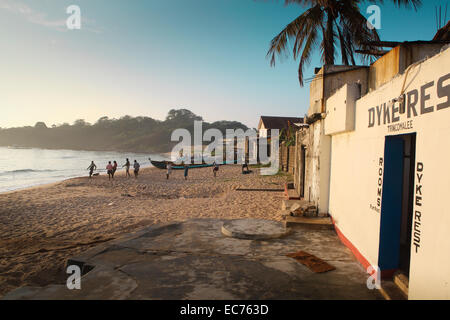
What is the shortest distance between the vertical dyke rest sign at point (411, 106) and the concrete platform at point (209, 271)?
2137 mm

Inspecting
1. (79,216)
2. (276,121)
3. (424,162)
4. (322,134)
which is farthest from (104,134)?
(424,162)

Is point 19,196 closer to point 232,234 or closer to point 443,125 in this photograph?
point 232,234

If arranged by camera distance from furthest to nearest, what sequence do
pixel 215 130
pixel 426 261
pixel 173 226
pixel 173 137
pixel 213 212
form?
pixel 173 137, pixel 215 130, pixel 213 212, pixel 173 226, pixel 426 261

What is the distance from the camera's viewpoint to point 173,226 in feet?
21.7

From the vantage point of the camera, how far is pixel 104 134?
13838 centimetres

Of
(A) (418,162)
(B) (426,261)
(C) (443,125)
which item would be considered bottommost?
(B) (426,261)

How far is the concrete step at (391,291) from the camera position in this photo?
3.32 meters

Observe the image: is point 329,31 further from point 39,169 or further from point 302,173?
point 39,169

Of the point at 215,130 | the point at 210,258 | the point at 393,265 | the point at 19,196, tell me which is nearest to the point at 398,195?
the point at 393,265

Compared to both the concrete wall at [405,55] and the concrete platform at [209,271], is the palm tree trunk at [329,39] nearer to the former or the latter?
the concrete wall at [405,55]

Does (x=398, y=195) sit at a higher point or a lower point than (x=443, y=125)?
lower

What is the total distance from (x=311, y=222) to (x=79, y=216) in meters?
7.81

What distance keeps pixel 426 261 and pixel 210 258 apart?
2.98m

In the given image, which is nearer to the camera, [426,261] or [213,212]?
[426,261]
